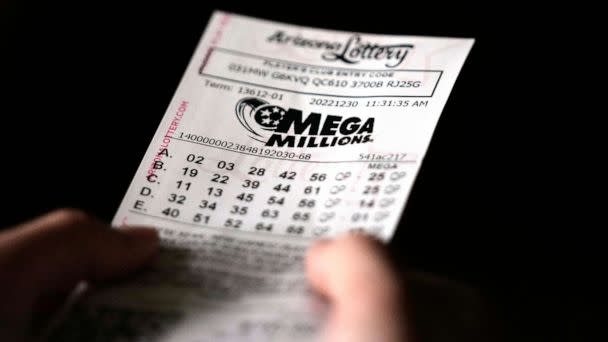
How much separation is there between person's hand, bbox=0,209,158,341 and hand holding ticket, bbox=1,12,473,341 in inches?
0.7

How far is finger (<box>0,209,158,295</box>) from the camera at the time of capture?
427 millimetres

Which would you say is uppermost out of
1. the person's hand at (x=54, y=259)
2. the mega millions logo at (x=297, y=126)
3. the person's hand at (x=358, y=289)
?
the mega millions logo at (x=297, y=126)

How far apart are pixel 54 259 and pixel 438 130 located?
29 centimetres

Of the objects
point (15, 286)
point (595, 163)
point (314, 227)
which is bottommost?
point (15, 286)

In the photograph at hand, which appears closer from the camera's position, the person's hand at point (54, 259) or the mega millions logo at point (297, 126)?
the person's hand at point (54, 259)

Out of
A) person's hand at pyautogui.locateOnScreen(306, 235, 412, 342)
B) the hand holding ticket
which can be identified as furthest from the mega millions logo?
person's hand at pyautogui.locateOnScreen(306, 235, 412, 342)

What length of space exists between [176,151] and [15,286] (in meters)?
0.17

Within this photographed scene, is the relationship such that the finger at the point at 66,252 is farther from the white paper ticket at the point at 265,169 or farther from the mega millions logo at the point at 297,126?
the mega millions logo at the point at 297,126

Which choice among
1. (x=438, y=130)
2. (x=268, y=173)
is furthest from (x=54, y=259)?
(x=438, y=130)

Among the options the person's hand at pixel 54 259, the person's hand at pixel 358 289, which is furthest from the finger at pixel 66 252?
the person's hand at pixel 358 289

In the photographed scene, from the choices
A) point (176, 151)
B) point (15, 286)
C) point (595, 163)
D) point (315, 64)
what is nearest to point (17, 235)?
point (15, 286)

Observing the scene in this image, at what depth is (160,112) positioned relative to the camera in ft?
1.91

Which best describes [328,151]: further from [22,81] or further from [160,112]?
[22,81]

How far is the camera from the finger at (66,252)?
43cm
